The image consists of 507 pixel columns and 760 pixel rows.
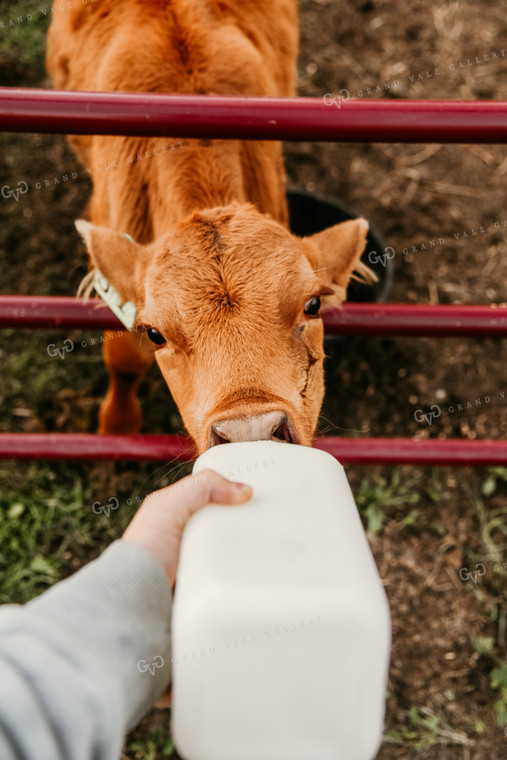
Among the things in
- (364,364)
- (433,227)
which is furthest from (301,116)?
(433,227)

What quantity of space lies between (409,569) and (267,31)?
3228mm

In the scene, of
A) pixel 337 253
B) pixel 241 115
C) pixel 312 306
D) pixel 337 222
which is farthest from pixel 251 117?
pixel 337 222

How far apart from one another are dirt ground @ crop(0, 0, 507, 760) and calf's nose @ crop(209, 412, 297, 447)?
4.48 feet

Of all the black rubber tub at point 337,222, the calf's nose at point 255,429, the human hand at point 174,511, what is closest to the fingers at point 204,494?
the human hand at point 174,511

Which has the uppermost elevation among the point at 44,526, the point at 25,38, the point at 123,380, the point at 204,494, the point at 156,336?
the point at 25,38

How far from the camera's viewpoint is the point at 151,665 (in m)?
1.23

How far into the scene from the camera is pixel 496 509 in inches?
142

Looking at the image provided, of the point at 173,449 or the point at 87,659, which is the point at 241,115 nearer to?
the point at 173,449

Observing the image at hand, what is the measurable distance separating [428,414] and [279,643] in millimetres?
3039

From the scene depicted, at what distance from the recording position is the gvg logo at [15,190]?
4602mm

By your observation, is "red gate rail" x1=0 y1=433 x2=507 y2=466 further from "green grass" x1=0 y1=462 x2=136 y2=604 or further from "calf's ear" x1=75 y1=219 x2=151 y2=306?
"green grass" x1=0 y1=462 x2=136 y2=604

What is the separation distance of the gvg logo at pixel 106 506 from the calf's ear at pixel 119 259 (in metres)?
1.45

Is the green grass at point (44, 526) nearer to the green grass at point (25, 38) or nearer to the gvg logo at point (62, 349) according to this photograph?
the gvg logo at point (62, 349)

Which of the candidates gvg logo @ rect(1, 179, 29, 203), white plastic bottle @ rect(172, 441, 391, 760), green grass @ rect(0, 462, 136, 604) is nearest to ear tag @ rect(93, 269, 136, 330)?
white plastic bottle @ rect(172, 441, 391, 760)
